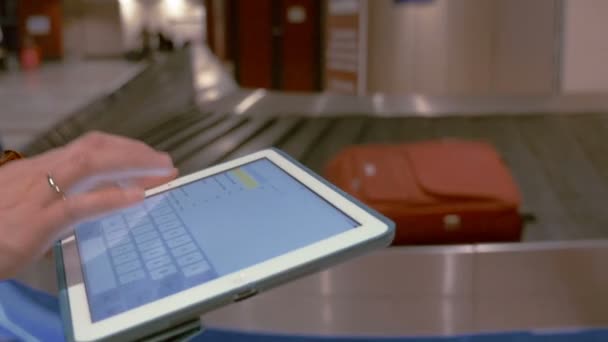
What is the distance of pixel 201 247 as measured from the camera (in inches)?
24.6

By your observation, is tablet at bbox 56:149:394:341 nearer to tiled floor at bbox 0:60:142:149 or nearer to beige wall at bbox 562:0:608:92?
tiled floor at bbox 0:60:142:149

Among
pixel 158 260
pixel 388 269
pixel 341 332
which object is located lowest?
pixel 341 332

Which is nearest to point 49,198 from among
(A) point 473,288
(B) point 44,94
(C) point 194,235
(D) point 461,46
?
(C) point 194,235

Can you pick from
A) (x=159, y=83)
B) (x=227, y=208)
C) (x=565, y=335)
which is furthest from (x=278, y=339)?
(x=159, y=83)

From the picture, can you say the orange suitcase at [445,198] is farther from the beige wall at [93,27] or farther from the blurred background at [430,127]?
the beige wall at [93,27]

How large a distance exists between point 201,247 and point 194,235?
0.03 m

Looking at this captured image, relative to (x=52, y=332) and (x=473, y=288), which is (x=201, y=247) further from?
(x=473, y=288)

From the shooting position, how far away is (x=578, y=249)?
180cm

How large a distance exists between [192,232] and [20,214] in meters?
0.15

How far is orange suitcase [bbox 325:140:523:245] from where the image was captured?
6.52ft

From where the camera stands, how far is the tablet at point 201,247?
21.9 inches

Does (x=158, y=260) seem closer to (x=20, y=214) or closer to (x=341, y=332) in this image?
(x=20, y=214)

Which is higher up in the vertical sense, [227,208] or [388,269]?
A: [227,208]

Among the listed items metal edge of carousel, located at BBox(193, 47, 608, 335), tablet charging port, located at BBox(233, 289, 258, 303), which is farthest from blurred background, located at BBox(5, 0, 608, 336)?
tablet charging port, located at BBox(233, 289, 258, 303)
